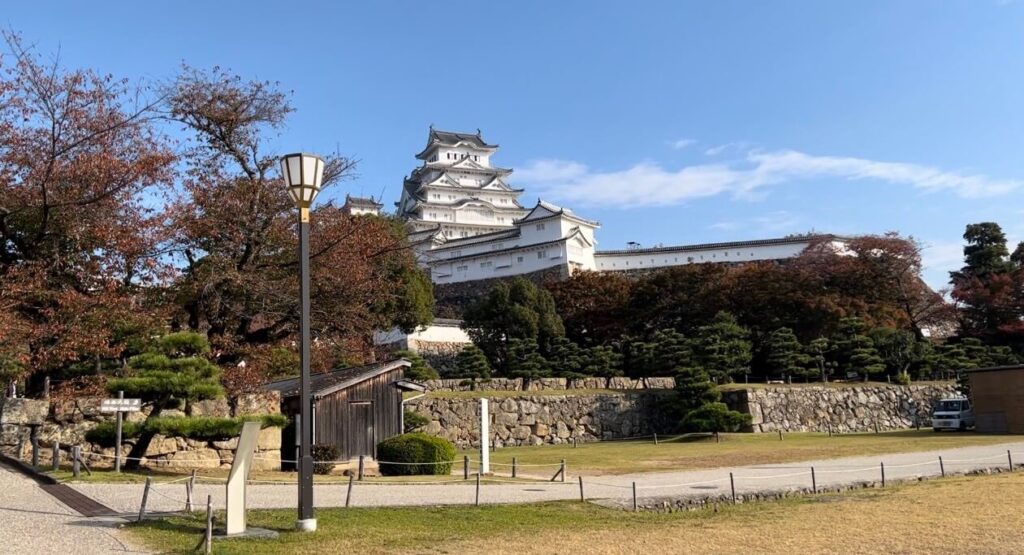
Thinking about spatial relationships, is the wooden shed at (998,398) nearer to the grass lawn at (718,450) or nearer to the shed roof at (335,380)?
the grass lawn at (718,450)

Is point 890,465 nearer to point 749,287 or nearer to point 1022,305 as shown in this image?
point 749,287

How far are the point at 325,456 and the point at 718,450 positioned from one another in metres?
12.3

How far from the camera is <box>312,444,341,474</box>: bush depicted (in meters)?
16.5

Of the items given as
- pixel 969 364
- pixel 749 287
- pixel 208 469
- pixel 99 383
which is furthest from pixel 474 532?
pixel 969 364

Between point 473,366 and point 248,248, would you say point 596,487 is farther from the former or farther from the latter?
point 473,366

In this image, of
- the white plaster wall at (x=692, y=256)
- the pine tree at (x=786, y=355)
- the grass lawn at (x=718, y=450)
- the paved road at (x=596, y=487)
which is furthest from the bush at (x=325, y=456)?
the white plaster wall at (x=692, y=256)

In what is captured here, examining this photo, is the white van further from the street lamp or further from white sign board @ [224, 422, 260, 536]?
white sign board @ [224, 422, 260, 536]

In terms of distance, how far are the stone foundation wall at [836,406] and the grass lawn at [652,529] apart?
755 inches

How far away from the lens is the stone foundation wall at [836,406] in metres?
31.1

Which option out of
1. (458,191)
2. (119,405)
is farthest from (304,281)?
(458,191)

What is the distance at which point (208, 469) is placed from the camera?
1470 centimetres

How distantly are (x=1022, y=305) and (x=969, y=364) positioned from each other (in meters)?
5.62

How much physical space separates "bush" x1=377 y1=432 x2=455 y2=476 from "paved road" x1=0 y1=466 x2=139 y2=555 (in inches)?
290

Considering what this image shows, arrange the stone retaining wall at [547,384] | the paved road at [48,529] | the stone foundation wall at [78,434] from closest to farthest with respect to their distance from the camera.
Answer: the paved road at [48,529]
the stone foundation wall at [78,434]
the stone retaining wall at [547,384]
